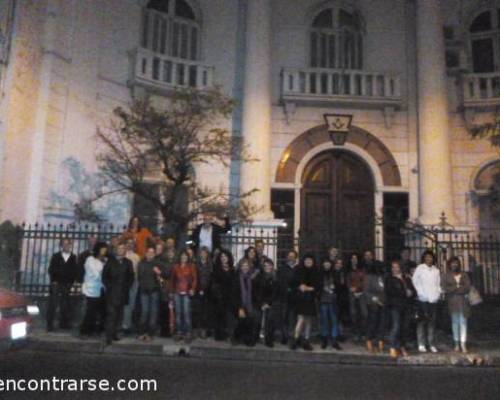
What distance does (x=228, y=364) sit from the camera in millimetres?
8359

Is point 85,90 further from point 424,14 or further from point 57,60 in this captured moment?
point 424,14

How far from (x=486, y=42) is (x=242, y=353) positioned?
531 inches

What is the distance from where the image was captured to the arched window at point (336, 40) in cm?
1692

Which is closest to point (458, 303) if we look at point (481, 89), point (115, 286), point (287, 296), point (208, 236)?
point (287, 296)

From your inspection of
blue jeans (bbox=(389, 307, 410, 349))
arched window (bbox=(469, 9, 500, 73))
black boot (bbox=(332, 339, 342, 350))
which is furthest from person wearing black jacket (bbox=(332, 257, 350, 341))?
arched window (bbox=(469, 9, 500, 73))

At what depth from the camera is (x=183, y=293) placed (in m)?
9.79

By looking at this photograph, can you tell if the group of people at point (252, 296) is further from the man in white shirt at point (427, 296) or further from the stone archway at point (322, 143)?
the stone archway at point (322, 143)

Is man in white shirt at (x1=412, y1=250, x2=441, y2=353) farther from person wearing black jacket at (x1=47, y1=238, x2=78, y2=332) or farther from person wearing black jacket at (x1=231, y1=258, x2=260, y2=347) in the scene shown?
person wearing black jacket at (x1=47, y1=238, x2=78, y2=332)

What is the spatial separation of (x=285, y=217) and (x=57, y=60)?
790cm

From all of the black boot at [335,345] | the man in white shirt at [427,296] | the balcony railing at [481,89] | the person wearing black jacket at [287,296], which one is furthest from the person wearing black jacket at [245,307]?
the balcony railing at [481,89]

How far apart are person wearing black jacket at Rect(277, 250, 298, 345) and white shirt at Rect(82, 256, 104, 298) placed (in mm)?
3456

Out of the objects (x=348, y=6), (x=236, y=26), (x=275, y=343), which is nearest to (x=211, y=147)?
(x=275, y=343)

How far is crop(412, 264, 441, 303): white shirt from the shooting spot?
987 centimetres

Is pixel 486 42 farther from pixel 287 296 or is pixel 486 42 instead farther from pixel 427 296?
pixel 287 296
